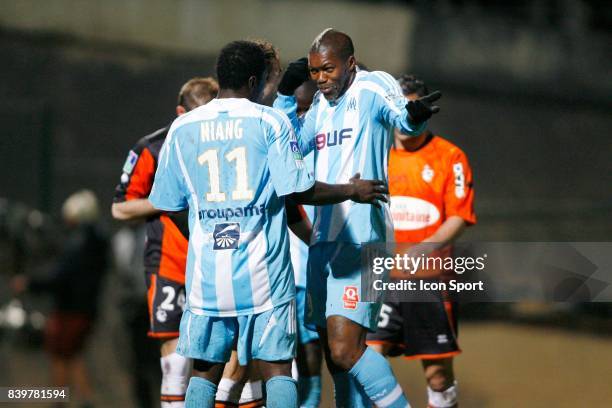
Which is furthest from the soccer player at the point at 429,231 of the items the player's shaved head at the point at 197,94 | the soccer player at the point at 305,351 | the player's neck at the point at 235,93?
the player's neck at the point at 235,93

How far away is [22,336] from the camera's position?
43.2ft

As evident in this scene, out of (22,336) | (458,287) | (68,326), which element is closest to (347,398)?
(458,287)

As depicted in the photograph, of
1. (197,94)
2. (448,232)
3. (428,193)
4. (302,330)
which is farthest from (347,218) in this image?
(197,94)

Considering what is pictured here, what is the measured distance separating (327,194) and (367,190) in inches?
8.1

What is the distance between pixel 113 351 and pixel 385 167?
873 cm

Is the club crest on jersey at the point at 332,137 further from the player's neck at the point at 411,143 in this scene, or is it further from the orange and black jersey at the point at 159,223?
the player's neck at the point at 411,143

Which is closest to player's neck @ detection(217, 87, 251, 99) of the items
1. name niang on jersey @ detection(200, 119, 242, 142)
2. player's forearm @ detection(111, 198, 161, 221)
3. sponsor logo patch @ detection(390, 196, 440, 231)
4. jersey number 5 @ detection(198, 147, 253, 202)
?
name niang on jersey @ detection(200, 119, 242, 142)

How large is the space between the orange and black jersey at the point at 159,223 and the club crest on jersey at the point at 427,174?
Result: 5.71ft

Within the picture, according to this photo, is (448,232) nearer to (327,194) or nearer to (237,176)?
(327,194)

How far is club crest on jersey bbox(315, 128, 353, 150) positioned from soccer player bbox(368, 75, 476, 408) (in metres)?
1.45

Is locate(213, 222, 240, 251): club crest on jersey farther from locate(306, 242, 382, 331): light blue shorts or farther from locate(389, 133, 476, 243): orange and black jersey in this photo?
locate(389, 133, 476, 243): orange and black jersey

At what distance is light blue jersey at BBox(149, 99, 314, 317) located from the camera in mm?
5062

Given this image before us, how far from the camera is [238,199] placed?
5059mm

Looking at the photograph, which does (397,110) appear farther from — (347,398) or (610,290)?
(610,290)
